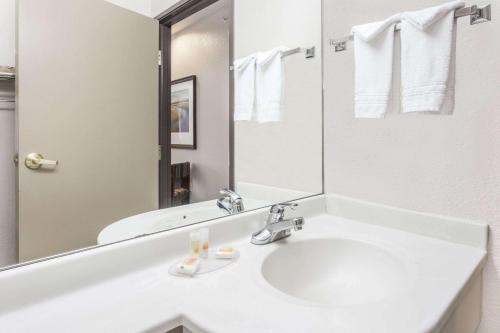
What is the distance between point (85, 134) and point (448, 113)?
1.05m

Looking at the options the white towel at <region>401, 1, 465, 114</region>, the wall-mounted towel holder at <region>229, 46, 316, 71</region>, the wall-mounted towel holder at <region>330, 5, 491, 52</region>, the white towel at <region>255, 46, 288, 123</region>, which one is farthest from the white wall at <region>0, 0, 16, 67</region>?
the wall-mounted towel holder at <region>330, 5, 491, 52</region>

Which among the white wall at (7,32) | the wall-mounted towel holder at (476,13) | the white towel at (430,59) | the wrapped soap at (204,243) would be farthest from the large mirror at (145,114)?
the wall-mounted towel holder at (476,13)

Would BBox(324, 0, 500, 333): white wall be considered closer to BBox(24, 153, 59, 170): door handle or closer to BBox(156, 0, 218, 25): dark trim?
BBox(156, 0, 218, 25): dark trim

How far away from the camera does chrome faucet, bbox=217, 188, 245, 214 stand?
3.54 feet

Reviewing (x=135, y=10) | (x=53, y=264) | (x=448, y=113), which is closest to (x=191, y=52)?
(x=135, y=10)

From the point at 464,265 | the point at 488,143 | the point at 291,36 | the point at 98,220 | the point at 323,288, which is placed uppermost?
the point at 291,36

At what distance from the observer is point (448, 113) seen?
3.09 feet

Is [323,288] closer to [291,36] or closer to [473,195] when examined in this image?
[473,195]

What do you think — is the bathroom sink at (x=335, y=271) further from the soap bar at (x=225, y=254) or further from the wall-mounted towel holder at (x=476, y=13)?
the wall-mounted towel holder at (x=476, y=13)

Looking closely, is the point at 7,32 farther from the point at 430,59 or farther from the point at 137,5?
the point at 430,59

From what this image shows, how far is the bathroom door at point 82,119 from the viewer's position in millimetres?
658

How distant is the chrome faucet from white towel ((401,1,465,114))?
652 millimetres

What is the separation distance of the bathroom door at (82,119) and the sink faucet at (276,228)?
0.36 m

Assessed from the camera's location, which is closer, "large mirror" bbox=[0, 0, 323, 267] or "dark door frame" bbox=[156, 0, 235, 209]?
"large mirror" bbox=[0, 0, 323, 267]
